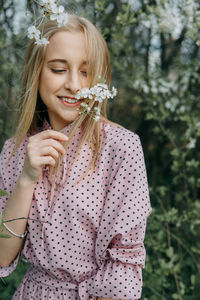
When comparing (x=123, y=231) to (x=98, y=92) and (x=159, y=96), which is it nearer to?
(x=98, y=92)

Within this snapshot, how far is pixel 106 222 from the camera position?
4.56ft

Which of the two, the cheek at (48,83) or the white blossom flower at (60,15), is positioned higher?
the white blossom flower at (60,15)

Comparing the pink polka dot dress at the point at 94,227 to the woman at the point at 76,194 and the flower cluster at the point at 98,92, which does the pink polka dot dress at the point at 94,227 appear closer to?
the woman at the point at 76,194

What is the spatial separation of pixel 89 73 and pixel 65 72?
0.30ft

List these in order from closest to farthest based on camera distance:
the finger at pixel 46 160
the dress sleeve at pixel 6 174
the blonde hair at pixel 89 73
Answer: the finger at pixel 46 160 → the blonde hair at pixel 89 73 → the dress sleeve at pixel 6 174

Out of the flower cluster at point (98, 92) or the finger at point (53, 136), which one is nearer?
the flower cluster at point (98, 92)

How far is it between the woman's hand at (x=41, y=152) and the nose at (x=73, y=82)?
0.18m

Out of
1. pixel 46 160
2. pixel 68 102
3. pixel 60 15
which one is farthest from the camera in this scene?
pixel 68 102

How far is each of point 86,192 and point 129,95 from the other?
2275 mm

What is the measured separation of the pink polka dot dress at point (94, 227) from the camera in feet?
4.44

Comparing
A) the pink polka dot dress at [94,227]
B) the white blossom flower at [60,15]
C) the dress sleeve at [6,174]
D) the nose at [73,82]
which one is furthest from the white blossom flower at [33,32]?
the dress sleeve at [6,174]

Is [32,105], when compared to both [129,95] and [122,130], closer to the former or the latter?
[122,130]

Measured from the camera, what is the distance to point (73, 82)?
1.43 m

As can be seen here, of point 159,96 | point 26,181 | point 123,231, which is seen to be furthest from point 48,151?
point 159,96
